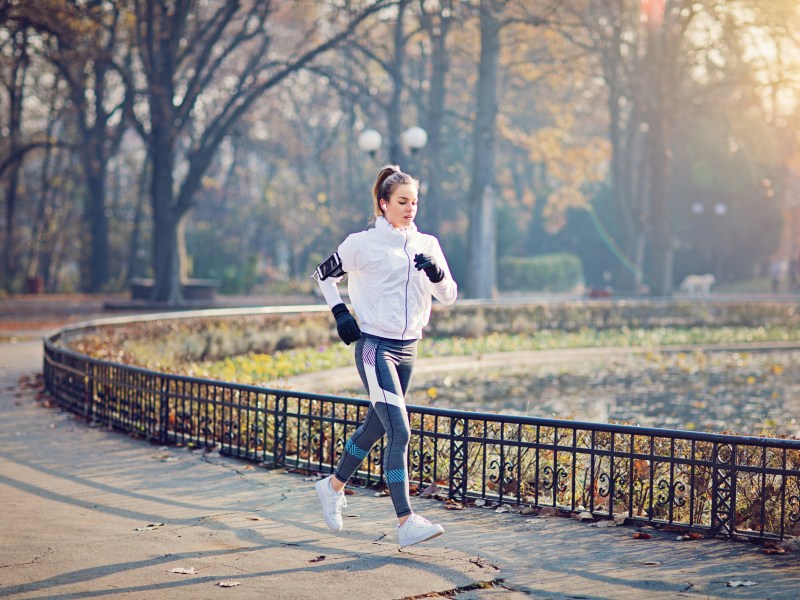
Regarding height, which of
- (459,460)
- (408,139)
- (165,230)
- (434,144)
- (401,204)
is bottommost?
(459,460)

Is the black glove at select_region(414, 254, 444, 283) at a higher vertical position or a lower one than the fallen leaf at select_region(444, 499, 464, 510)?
higher

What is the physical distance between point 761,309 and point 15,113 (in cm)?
2617

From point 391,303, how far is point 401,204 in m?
0.53

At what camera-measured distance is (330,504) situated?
6016 millimetres

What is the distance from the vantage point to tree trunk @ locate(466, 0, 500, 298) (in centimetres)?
3027

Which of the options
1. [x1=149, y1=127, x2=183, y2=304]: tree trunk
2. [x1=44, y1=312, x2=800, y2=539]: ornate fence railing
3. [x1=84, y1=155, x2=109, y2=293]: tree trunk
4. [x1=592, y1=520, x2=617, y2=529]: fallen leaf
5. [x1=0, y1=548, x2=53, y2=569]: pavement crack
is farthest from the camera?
[x1=84, y1=155, x2=109, y2=293]: tree trunk

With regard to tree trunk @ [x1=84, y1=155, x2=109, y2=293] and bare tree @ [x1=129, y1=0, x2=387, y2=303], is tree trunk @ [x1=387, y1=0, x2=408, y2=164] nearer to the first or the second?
bare tree @ [x1=129, y1=0, x2=387, y2=303]

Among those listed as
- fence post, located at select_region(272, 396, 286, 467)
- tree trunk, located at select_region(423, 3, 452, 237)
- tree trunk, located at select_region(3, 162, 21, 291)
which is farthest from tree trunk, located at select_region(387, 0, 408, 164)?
fence post, located at select_region(272, 396, 286, 467)

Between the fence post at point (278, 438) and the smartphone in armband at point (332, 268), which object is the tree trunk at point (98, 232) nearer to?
the fence post at point (278, 438)

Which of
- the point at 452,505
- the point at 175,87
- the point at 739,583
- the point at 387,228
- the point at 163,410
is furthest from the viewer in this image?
the point at 175,87

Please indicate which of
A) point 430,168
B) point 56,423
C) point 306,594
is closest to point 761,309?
point 430,168

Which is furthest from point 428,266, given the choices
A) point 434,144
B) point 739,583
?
point 434,144

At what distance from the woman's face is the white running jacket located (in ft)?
0.16

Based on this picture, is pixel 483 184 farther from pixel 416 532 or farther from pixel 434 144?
pixel 416 532
